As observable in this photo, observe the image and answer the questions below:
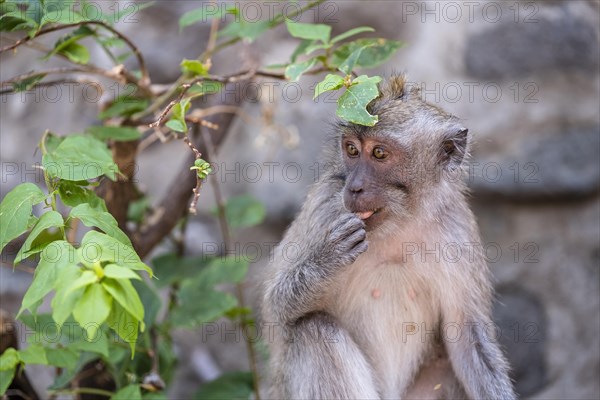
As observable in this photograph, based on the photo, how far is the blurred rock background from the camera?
5699 millimetres

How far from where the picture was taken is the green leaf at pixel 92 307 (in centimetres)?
248

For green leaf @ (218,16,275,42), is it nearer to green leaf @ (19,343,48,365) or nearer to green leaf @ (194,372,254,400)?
green leaf @ (19,343,48,365)

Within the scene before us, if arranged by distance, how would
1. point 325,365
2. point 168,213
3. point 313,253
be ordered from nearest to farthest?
point 313,253, point 325,365, point 168,213

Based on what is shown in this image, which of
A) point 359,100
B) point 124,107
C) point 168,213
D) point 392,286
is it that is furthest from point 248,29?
point 392,286

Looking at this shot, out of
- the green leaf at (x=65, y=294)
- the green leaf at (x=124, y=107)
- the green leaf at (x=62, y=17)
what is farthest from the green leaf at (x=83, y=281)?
the green leaf at (x=124, y=107)

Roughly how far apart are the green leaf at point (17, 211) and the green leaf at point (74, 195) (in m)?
0.32

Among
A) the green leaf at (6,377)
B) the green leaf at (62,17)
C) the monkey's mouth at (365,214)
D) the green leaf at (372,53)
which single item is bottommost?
the green leaf at (6,377)

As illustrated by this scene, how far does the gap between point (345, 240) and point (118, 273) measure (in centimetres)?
162

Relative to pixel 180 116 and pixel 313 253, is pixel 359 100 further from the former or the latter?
pixel 313 253

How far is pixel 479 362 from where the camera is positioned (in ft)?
15.0

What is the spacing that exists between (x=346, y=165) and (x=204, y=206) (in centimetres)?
234

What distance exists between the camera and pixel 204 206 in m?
6.27

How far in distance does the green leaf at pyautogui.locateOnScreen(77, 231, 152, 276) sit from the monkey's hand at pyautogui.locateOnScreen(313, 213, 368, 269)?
1327 mm

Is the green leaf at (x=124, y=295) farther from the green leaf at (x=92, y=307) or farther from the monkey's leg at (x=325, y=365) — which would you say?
the monkey's leg at (x=325, y=365)
